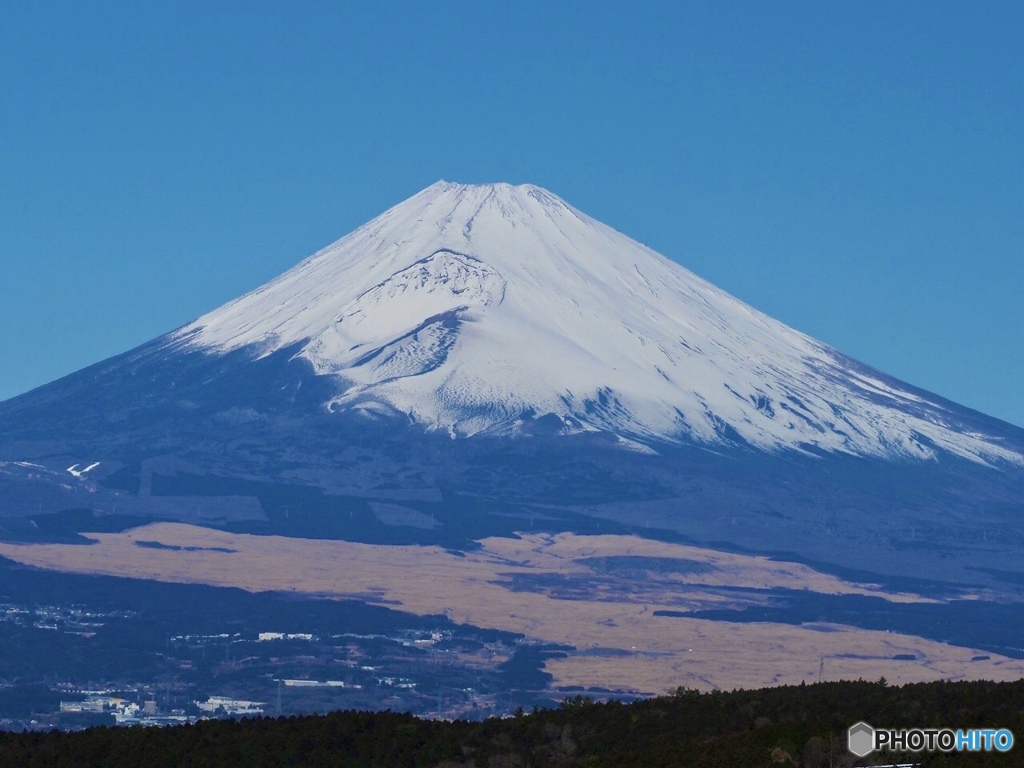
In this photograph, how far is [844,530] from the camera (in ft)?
640

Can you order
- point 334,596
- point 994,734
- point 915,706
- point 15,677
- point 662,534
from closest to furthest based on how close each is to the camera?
1. point 994,734
2. point 915,706
3. point 15,677
4. point 334,596
5. point 662,534

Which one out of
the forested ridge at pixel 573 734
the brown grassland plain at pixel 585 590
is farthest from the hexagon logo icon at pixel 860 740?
the brown grassland plain at pixel 585 590

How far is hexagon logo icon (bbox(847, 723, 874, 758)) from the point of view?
1188 inches

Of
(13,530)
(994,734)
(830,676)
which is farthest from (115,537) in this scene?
(994,734)

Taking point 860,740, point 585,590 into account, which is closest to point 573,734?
point 860,740

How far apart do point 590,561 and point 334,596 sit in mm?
28245

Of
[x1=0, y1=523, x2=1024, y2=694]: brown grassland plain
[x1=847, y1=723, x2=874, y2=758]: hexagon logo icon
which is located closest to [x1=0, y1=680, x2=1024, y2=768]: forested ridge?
[x1=847, y1=723, x2=874, y2=758]: hexagon logo icon

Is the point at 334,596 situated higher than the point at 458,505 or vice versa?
the point at 458,505

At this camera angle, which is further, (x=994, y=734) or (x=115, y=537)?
(x=115, y=537)

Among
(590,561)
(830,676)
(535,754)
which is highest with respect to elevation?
(590,561)

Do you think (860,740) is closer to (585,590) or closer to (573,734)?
(573,734)

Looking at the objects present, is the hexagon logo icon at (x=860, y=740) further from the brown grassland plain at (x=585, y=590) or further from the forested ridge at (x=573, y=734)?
the brown grassland plain at (x=585, y=590)

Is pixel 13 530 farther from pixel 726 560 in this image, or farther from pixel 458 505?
pixel 726 560

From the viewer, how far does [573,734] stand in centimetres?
3791
